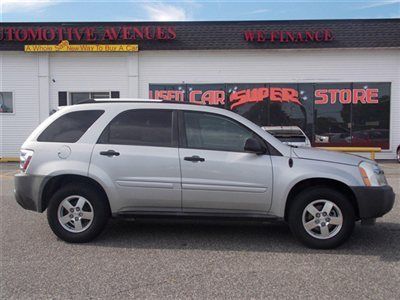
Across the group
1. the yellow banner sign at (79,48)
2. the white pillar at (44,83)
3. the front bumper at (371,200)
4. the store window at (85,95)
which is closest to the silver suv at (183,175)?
the front bumper at (371,200)

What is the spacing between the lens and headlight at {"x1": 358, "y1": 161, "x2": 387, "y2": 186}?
5.60 metres

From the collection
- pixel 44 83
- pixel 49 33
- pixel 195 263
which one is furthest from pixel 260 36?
pixel 195 263

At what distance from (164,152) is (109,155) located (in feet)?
2.31

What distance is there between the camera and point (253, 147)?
562cm

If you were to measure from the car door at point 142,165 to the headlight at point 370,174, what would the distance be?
2272 millimetres

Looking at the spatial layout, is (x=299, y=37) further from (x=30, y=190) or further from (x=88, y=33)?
(x=30, y=190)

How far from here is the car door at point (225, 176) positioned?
222 inches

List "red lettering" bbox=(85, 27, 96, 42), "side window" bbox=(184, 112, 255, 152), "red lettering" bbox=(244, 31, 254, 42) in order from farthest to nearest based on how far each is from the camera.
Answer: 1. "red lettering" bbox=(85, 27, 96, 42)
2. "red lettering" bbox=(244, 31, 254, 42)
3. "side window" bbox=(184, 112, 255, 152)

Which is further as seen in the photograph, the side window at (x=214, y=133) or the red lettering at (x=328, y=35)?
the red lettering at (x=328, y=35)

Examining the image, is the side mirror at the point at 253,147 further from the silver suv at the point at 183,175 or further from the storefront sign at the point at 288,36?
the storefront sign at the point at 288,36

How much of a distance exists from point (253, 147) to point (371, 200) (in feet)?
5.13

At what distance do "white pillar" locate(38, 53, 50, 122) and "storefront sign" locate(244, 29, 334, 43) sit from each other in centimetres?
848

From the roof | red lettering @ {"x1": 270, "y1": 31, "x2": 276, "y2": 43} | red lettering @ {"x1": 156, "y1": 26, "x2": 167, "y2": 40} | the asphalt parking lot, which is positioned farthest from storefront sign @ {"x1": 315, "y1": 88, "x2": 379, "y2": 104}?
the asphalt parking lot

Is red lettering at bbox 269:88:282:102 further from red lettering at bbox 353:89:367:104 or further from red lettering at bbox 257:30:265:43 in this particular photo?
red lettering at bbox 353:89:367:104
